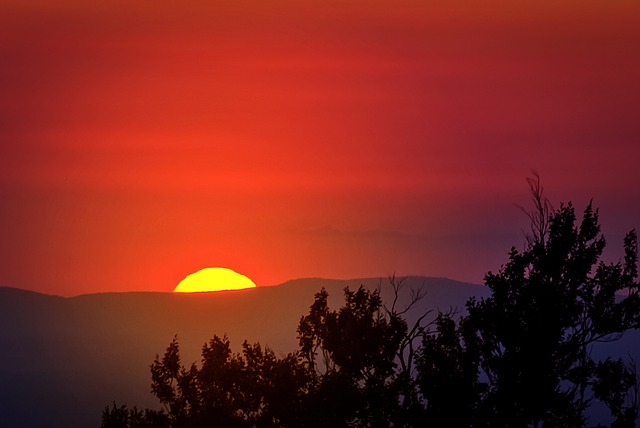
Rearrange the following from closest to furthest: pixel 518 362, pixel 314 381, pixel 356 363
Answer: pixel 518 362 → pixel 356 363 → pixel 314 381

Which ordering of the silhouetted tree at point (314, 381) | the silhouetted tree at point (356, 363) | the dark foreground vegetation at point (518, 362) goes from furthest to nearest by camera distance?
the silhouetted tree at point (314, 381) → the silhouetted tree at point (356, 363) → the dark foreground vegetation at point (518, 362)

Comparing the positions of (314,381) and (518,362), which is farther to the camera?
(314,381)

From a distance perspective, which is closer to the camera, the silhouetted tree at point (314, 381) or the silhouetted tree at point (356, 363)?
the silhouetted tree at point (356, 363)

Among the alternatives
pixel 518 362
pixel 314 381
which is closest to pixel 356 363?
pixel 314 381

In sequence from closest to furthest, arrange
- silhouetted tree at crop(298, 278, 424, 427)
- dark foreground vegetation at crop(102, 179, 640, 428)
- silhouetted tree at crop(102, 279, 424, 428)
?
dark foreground vegetation at crop(102, 179, 640, 428), silhouetted tree at crop(298, 278, 424, 427), silhouetted tree at crop(102, 279, 424, 428)

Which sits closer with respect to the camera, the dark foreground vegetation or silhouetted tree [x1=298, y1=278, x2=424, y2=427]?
the dark foreground vegetation

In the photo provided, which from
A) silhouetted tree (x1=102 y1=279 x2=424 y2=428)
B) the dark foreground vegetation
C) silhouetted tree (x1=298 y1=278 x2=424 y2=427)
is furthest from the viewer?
silhouetted tree (x1=102 y1=279 x2=424 y2=428)

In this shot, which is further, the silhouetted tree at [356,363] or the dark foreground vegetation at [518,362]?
the silhouetted tree at [356,363]

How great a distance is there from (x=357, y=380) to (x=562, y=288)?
10.4 m

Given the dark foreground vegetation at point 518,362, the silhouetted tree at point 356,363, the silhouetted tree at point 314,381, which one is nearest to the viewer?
the dark foreground vegetation at point 518,362

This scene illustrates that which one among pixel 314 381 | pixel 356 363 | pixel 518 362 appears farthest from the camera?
pixel 314 381

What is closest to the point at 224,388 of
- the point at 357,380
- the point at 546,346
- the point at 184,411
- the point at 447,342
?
the point at 184,411

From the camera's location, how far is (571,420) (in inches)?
1455

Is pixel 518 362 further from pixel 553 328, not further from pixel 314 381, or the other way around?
pixel 314 381
